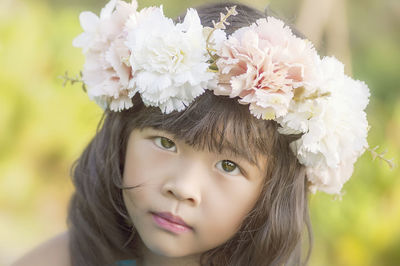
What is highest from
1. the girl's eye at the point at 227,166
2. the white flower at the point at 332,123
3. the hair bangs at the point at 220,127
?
the white flower at the point at 332,123

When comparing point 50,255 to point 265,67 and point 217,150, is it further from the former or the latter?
point 265,67

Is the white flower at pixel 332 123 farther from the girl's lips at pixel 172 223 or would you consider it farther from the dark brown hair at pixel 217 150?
the girl's lips at pixel 172 223

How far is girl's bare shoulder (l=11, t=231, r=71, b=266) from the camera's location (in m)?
2.21

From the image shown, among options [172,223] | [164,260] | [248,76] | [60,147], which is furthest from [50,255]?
[60,147]

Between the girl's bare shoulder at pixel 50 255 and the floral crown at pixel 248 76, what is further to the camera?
the girl's bare shoulder at pixel 50 255

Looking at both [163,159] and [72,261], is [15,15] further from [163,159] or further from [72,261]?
[163,159]

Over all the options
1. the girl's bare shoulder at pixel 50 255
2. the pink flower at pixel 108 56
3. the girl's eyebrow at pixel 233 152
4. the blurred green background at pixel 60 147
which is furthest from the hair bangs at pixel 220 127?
the blurred green background at pixel 60 147

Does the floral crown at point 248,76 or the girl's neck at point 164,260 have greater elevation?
the floral crown at point 248,76

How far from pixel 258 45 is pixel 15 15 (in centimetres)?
347

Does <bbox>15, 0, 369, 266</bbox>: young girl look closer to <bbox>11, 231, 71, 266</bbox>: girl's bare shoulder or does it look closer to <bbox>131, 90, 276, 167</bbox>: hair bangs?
<bbox>131, 90, 276, 167</bbox>: hair bangs

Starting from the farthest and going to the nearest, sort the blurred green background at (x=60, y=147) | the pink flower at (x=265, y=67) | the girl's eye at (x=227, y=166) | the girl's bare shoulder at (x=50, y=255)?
the blurred green background at (x=60, y=147), the girl's bare shoulder at (x=50, y=255), the girl's eye at (x=227, y=166), the pink flower at (x=265, y=67)

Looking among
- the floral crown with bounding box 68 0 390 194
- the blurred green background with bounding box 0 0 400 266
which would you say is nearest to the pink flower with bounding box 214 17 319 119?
the floral crown with bounding box 68 0 390 194

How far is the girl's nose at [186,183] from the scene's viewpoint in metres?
1.67

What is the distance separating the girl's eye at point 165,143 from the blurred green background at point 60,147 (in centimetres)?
218
